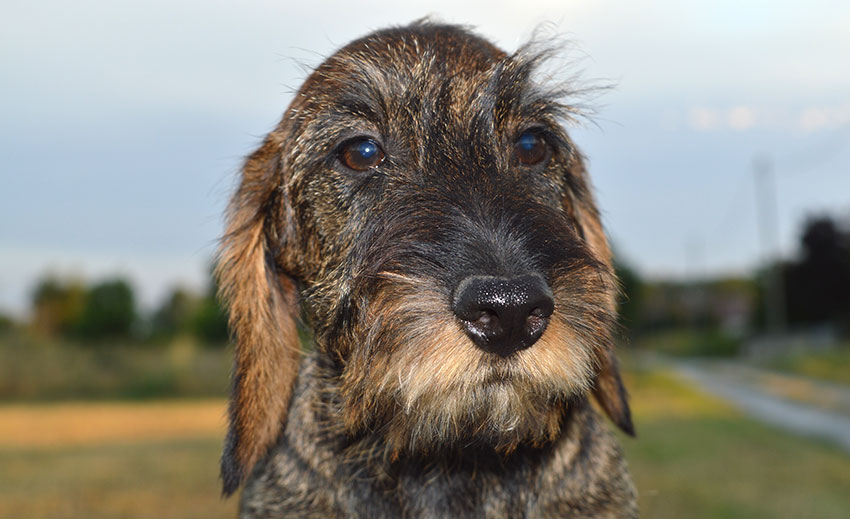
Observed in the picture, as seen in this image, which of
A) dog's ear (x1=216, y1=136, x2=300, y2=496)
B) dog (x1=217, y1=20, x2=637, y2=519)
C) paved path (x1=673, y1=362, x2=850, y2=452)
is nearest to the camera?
dog (x1=217, y1=20, x2=637, y2=519)

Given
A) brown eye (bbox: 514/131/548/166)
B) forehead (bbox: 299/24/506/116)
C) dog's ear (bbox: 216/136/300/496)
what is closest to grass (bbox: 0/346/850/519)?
dog's ear (bbox: 216/136/300/496)

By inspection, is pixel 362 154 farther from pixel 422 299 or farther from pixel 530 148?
pixel 422 299

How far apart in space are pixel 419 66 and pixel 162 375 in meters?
30.9

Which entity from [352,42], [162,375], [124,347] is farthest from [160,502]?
[124,347]

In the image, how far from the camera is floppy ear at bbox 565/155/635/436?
4258 millimetres

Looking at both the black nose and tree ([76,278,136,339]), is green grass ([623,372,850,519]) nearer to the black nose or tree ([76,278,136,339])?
the black nose

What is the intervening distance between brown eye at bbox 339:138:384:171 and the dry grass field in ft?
4.93

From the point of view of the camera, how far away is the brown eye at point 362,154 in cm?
377

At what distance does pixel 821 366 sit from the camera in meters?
39.4

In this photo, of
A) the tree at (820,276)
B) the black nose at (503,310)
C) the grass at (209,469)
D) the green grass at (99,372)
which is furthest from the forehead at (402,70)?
the tree at (820,276)

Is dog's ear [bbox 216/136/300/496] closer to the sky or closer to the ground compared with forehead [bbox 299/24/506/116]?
closer to the ground

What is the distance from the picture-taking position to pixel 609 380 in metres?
4.39

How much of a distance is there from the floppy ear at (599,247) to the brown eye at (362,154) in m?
1.02

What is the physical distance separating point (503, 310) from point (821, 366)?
41.3 metres
